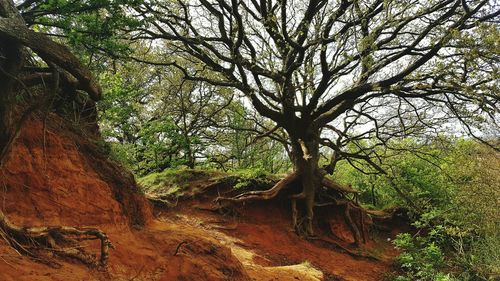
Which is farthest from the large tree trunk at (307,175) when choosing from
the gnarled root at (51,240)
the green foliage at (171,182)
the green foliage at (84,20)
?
the gnarled root at (51,240)

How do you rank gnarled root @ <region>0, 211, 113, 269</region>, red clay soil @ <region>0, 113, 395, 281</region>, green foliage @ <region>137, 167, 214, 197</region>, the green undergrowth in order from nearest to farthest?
gnarled root @ <region>0, 211, 113, 269</region> < red clay soil @ <region>0, 113, 395, 281</region> < green foliage @ <region>137, 167, 214, 197</region> < the green undergrowth

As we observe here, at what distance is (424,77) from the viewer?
8.76m

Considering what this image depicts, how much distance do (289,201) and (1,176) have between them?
1101cm

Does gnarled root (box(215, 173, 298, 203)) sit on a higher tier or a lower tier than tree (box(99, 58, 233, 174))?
lower

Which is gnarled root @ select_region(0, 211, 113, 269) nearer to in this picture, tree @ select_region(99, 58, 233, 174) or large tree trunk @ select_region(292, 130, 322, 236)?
large tree trunk @ select_region(292, 130, 322, 236)

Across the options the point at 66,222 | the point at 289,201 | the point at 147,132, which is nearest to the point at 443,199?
the point at 289,201

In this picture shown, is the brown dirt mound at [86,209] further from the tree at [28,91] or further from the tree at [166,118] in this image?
the tree at [166,118]

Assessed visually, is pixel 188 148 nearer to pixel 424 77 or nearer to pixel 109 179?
pixel 109 179

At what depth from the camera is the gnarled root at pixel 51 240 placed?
12.4ft

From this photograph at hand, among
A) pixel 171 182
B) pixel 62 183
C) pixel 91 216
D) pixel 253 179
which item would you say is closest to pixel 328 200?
pixel 253 179

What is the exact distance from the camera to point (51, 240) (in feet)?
13.6

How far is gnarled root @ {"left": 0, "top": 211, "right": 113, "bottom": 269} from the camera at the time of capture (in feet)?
12.4

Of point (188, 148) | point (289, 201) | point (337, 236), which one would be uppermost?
point (188, 148)

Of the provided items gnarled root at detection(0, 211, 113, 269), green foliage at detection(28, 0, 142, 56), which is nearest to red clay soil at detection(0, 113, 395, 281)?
gnarled root at detection(0, 211, 113, 269)
